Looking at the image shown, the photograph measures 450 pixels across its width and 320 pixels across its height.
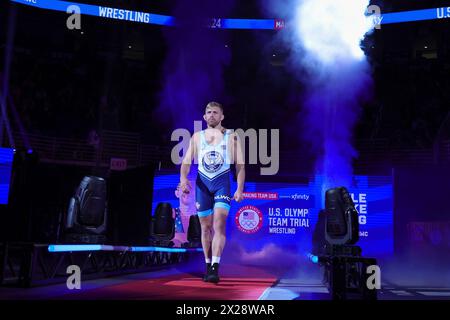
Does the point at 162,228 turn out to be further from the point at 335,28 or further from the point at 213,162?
the point at 335,28

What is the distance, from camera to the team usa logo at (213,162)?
4.82 m

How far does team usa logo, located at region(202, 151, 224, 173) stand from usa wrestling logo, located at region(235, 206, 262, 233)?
968cm

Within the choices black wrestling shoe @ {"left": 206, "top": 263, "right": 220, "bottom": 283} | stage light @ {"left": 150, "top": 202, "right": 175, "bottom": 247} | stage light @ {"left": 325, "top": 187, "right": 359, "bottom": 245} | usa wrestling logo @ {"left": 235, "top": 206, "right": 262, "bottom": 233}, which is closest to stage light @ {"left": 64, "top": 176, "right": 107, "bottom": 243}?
black wrestling shoe @ {"left": 206, "top": 263, "right": 220, "bottom": 283}

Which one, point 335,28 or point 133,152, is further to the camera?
point 133,152

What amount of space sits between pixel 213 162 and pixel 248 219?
974cm

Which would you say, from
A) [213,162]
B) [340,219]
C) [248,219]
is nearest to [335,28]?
[248,219]

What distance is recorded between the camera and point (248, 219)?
14352 millimetres

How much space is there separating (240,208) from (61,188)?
5.69 m

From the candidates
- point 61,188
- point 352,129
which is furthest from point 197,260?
point 352,129

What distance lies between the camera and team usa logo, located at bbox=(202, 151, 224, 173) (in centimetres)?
482

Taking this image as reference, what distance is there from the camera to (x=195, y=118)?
14.7 m

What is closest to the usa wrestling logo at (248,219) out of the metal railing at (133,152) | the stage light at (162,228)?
the metal railing at (133,152)

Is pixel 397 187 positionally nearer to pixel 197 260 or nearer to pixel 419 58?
pixel 197 260

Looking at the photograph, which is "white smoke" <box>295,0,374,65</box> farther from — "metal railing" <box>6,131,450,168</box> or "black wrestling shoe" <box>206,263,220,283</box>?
"black wrestling shoe" <box>206,263,220,283</box>
